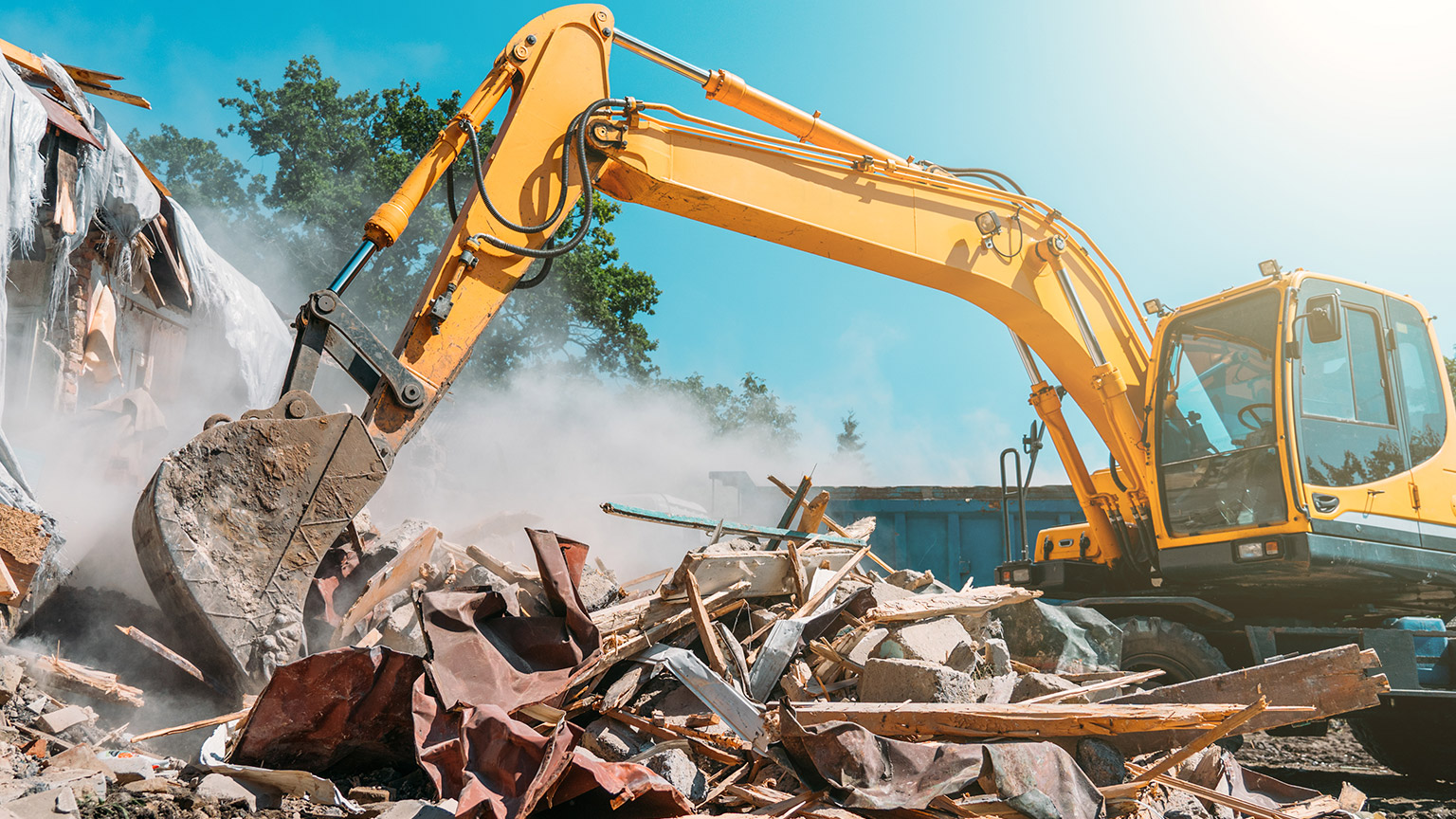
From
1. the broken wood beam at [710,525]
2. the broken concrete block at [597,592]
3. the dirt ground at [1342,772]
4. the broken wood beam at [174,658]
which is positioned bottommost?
the dirt ground at [1342,772]

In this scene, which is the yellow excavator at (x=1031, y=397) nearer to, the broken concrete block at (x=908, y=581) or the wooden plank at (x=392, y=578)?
the wooden plank at (x=392, y=578)

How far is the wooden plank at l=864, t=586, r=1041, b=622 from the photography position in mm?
4625

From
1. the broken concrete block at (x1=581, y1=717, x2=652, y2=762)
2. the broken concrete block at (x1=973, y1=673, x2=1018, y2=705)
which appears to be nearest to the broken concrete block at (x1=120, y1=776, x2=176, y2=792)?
the broken concrete block at (x1=581, y1=717, x2=652, y2=762)

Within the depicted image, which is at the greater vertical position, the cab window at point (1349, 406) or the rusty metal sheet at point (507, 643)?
the cab window at point (1349, 406)

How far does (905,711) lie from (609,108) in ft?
11.6

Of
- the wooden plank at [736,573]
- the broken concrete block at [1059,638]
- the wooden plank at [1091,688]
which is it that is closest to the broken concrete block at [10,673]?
the wooden plank at [736,573]

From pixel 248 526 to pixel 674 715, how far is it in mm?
2042

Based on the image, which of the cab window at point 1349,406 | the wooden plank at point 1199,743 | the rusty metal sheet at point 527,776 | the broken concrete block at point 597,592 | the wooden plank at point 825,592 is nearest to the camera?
the rusty metal sheet at point 527,776

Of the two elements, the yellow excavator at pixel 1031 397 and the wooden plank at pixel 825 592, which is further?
the wooden plank at pixel 825 592

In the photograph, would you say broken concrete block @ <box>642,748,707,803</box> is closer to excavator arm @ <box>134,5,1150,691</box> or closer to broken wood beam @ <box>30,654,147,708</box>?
excavator arm @ <box>134,5,1150,691</box>

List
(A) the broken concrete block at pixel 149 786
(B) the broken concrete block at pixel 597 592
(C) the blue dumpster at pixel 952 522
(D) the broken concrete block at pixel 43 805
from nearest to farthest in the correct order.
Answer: (D) the broken concrete block at pixel 43 805 → (A) the broken concrete block at pixel 149 786 → (B) the broken concrete block at pixel 597 592 → (C) the blue dumpster at pixel 952 522

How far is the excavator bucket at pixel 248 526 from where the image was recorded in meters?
3.73

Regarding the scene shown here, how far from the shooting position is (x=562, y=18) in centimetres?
496

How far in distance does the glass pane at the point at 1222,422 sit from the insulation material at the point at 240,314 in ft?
26.9
